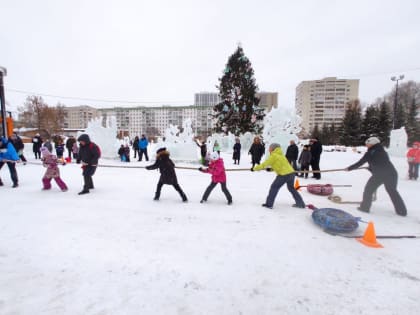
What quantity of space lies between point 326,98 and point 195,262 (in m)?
98.5

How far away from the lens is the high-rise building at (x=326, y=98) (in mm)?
82625

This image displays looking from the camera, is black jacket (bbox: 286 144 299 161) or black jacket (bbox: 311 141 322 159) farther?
black jacket (bbox: 286 144 299 161)

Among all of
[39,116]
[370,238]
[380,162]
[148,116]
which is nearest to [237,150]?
[380,162]

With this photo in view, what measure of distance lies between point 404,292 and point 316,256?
3.06ft

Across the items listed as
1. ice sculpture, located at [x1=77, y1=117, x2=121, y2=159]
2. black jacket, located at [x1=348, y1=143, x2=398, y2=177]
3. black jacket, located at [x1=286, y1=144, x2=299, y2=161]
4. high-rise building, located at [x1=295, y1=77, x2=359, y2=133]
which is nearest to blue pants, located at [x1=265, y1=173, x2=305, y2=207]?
black jacket, located at [x1=348, y1=143, x2=398, y2=177]

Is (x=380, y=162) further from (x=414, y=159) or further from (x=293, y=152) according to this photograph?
(x=414, y=159)

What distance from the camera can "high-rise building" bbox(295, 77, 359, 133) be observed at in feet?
271

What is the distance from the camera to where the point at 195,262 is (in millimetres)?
2779

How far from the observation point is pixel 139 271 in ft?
8.46

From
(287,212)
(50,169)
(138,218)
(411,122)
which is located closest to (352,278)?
(287,212)

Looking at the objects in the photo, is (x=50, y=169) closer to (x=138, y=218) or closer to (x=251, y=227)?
(x=138, y=218)

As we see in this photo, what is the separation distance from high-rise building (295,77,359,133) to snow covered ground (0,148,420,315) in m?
87.2

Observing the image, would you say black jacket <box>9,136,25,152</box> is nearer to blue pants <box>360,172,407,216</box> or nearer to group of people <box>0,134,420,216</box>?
group of people <box>0,134,420,216</box>

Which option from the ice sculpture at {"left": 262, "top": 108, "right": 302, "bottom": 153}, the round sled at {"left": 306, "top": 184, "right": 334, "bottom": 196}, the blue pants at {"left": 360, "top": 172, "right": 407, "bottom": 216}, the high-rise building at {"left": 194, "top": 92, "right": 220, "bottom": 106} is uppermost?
the high-rise building at {"left": 194, "top": 92, "right": 220, "bottom": 106}
